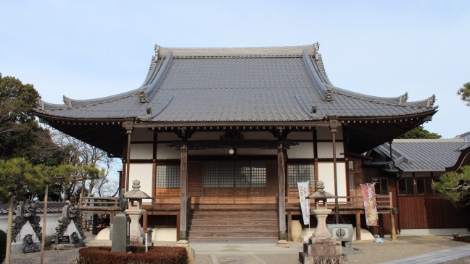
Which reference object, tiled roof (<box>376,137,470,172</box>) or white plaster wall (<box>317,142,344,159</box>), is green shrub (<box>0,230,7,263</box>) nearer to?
white plaster wall (<box>317,142,344,159</box>)

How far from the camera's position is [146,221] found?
50.7 ft

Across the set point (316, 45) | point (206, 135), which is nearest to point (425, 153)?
point (316, 45)

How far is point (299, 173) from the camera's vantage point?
17.2 meters

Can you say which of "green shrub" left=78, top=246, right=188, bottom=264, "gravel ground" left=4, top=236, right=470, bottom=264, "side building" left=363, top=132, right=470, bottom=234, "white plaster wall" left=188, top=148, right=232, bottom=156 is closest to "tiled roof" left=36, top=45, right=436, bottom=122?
"white plaster wall" left=188, top=148, right=232, bottom=156

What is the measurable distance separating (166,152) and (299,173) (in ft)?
19.3

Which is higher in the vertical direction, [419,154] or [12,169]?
[419,154]

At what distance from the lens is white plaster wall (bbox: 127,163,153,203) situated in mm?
17062

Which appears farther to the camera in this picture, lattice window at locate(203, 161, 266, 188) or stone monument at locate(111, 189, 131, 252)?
lattice window at locate(203, 161, 266, 188)

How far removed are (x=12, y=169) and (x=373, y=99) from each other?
14017mm

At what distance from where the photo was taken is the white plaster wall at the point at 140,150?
17.5 meters

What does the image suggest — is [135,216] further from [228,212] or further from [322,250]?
[322,250]

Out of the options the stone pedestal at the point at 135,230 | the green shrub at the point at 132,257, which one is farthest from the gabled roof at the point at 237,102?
the green shrub at the point at 132,257

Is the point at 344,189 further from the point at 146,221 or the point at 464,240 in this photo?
the point at 146,221

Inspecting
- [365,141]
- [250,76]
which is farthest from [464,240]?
[250,76]
